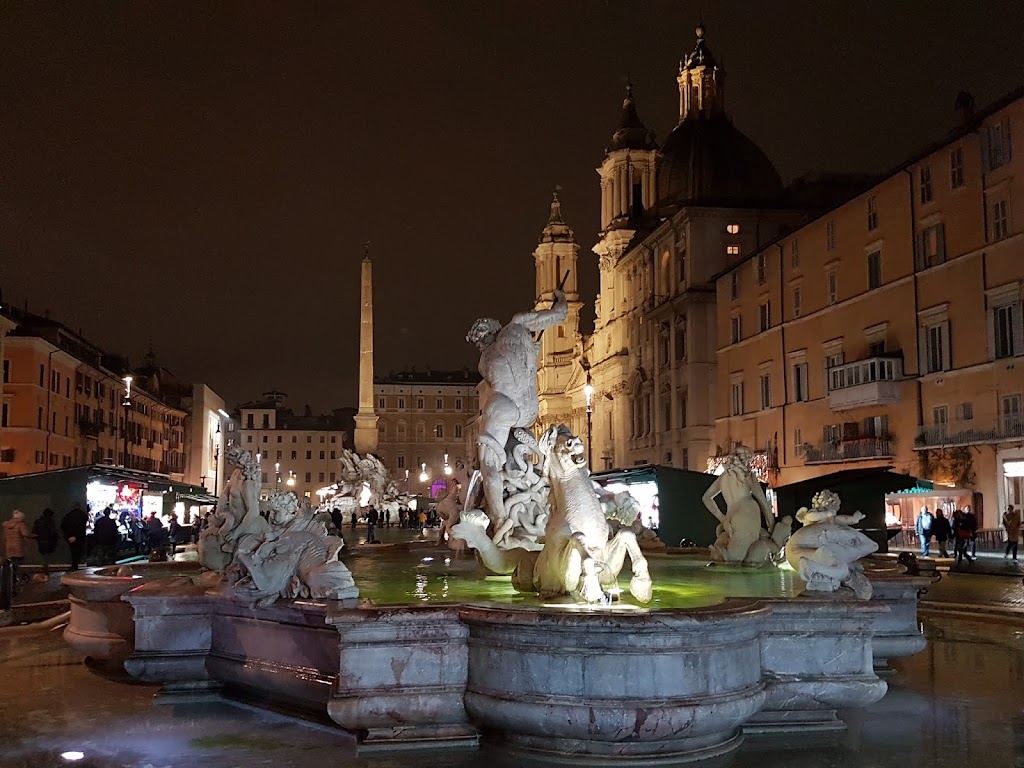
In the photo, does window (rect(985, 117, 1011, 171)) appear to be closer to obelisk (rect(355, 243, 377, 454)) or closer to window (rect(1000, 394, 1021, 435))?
window (rect(1000, 394, 1021, 435))

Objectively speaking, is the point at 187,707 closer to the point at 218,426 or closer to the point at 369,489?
the point at 369,489

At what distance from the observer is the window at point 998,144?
96.2ft

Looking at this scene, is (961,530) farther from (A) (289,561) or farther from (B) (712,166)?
(B) (712,166)

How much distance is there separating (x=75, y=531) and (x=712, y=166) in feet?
175

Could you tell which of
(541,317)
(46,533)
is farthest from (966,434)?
(46,533)

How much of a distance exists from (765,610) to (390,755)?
2553 millimetres

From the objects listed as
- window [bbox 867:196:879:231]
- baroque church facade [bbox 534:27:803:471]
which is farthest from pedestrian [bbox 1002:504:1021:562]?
baroque church facade [bbox 534:27:803:471]

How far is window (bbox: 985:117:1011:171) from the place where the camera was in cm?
2931

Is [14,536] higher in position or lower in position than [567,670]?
higher

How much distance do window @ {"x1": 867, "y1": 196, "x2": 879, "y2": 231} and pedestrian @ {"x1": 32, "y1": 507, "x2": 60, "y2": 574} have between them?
29475 millimetres

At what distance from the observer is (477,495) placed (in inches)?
466

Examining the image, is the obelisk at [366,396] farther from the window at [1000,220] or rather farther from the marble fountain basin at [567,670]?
the marble fountain basin at [567,670]

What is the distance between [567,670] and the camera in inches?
239

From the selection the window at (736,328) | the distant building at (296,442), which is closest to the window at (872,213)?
the window at (736,328)
